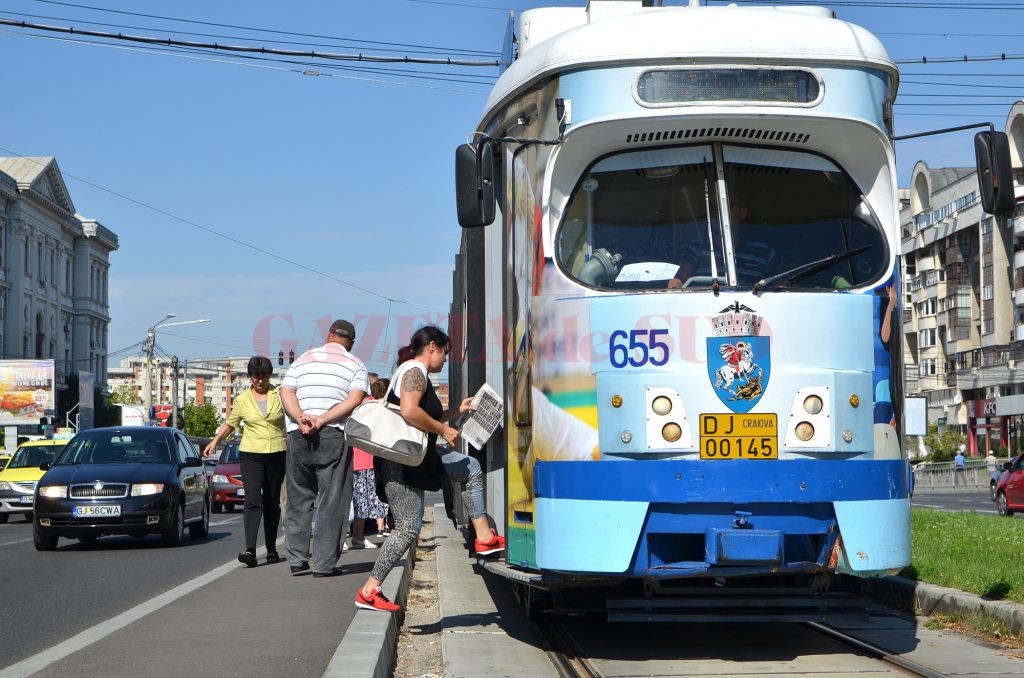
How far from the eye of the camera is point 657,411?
7.22m

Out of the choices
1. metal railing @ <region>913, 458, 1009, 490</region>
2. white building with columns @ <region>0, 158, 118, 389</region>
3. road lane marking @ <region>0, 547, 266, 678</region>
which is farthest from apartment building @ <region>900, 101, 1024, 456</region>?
white building with columns @ <region>0, 158, 118, 389</region>

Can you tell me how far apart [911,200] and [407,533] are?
86.0 metres

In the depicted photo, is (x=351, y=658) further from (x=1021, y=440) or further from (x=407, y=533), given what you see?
(x=1021, y=440)

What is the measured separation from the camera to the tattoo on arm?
8.29 metres

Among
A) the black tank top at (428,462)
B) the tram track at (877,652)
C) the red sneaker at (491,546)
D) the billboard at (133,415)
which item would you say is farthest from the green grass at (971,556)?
the billboard at (133,415)

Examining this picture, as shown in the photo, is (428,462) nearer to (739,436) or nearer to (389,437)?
(389,437)

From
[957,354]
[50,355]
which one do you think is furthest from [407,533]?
[50,355]

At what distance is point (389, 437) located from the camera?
813cm

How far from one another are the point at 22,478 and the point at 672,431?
2008 centimetres

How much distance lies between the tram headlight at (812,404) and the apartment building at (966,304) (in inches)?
2188

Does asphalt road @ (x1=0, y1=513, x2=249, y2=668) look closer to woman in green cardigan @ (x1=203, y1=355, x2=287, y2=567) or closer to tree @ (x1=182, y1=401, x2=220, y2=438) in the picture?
woman in green cardigan @ (x1=203, y1=355, x2=287, y2=567)

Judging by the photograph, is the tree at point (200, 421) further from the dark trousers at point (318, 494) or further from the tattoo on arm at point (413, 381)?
the tattoo on arm at point (413, 381)

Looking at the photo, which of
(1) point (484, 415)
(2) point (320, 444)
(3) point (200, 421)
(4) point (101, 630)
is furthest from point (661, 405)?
(3) point (200, 421)

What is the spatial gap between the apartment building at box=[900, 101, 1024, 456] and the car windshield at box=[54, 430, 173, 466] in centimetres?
4818
